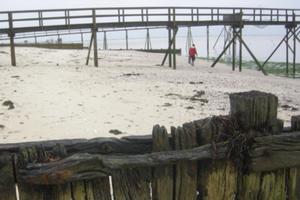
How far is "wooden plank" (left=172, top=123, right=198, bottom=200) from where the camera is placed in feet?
8.20

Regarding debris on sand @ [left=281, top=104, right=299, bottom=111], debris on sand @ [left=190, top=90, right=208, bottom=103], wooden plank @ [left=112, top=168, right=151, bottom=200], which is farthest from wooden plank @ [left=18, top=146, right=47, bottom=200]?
debris on sand @ [left=281, top=104, right=299, bottom=111]

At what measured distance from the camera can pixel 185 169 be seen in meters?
2.56

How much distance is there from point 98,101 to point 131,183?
9722 millimetres

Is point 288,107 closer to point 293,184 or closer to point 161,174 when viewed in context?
point 293,184

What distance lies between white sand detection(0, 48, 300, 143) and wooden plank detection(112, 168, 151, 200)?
6073 mm

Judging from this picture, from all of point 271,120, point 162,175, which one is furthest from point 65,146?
point 271,120

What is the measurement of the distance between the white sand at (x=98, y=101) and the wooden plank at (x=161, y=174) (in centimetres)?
612

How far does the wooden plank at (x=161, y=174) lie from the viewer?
2477 mm

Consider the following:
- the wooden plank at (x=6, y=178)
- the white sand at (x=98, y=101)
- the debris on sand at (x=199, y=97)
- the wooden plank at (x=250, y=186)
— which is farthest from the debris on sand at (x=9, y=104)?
the wooden plank at (x=250, y=186)

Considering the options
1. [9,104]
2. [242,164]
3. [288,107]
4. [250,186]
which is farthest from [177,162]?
[288,107]

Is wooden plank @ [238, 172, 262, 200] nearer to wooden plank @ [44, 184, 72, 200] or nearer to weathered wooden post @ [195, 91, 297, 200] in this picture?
weathered wooden post @ [195, 91, 297, 200]

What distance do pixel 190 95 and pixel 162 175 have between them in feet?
37.7

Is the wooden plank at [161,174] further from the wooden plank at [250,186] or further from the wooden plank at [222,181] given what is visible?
the wooden plank at [250,186]

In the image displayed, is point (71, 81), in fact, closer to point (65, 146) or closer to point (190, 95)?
point (190, 95)
